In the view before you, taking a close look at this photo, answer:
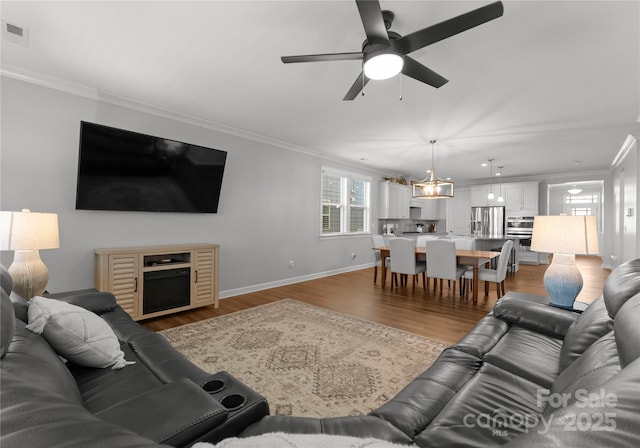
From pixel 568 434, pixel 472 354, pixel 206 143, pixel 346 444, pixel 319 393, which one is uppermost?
pixel 206 143

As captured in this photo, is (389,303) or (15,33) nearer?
(15,33)

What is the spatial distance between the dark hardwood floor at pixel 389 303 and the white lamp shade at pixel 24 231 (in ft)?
4.53

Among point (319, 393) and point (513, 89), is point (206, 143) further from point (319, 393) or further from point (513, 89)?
point (513, 89)

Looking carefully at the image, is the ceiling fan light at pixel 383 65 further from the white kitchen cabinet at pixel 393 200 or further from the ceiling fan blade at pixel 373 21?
the white kitchen cabinet at pixel 393 200

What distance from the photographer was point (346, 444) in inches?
22.2

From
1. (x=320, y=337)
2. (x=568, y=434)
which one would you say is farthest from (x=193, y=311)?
(x=568, y=434)

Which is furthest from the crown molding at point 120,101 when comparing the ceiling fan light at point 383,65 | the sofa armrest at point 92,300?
the ceiling fan light at point 383,65

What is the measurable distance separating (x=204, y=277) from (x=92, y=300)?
5.34 feet

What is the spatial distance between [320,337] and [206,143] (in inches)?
121

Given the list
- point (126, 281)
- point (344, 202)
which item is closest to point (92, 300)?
point (126, 281)

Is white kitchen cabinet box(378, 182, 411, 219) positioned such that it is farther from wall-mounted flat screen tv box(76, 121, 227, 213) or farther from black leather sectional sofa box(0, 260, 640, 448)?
black leather sectional sofa box(0, 260, 640, 448)

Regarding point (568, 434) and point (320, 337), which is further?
point (320, 337)

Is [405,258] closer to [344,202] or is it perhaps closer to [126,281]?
[344,202]

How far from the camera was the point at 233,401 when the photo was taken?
3.18ft
